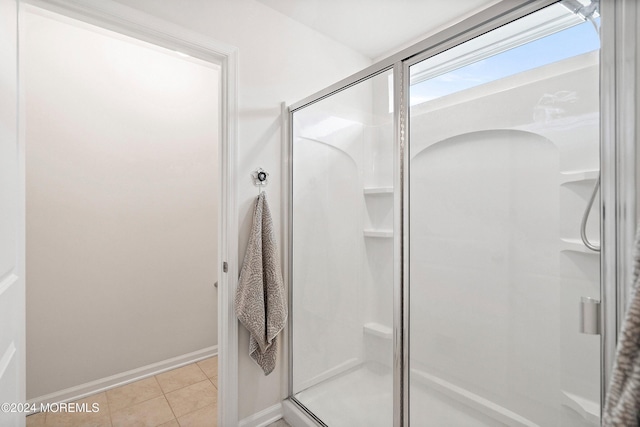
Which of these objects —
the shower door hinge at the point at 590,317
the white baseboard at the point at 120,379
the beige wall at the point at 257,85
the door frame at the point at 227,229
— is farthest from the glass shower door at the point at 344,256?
the white baseboard at the point at 120,379

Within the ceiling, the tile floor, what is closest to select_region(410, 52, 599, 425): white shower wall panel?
the ceiling

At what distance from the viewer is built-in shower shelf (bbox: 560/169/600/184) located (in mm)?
858

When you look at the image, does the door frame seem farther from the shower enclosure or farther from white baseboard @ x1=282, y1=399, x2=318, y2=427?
the shower enclosure

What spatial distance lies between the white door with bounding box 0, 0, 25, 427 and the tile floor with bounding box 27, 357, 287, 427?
86cm

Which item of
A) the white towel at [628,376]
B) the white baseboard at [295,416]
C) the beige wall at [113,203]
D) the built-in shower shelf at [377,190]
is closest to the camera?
the white towel at [628,376]

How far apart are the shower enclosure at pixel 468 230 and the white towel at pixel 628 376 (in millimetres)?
316

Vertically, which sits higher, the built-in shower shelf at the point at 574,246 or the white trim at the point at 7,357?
the built-in shower shelf at the point at 574,246

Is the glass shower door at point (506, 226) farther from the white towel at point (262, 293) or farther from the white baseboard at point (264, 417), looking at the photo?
the white baseboard at point (264, 417)

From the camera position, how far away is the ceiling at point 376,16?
5.73ft

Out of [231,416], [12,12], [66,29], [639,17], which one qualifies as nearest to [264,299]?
[231,416]

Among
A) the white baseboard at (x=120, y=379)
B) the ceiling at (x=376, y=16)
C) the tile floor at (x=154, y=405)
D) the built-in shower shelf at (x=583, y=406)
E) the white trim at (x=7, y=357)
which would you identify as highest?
the ceiling at (x=376, y=16)

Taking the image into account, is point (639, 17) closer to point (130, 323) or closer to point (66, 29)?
point (66, 29)

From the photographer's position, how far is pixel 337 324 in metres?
1.61

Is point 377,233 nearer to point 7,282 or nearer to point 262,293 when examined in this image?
point 262,293
